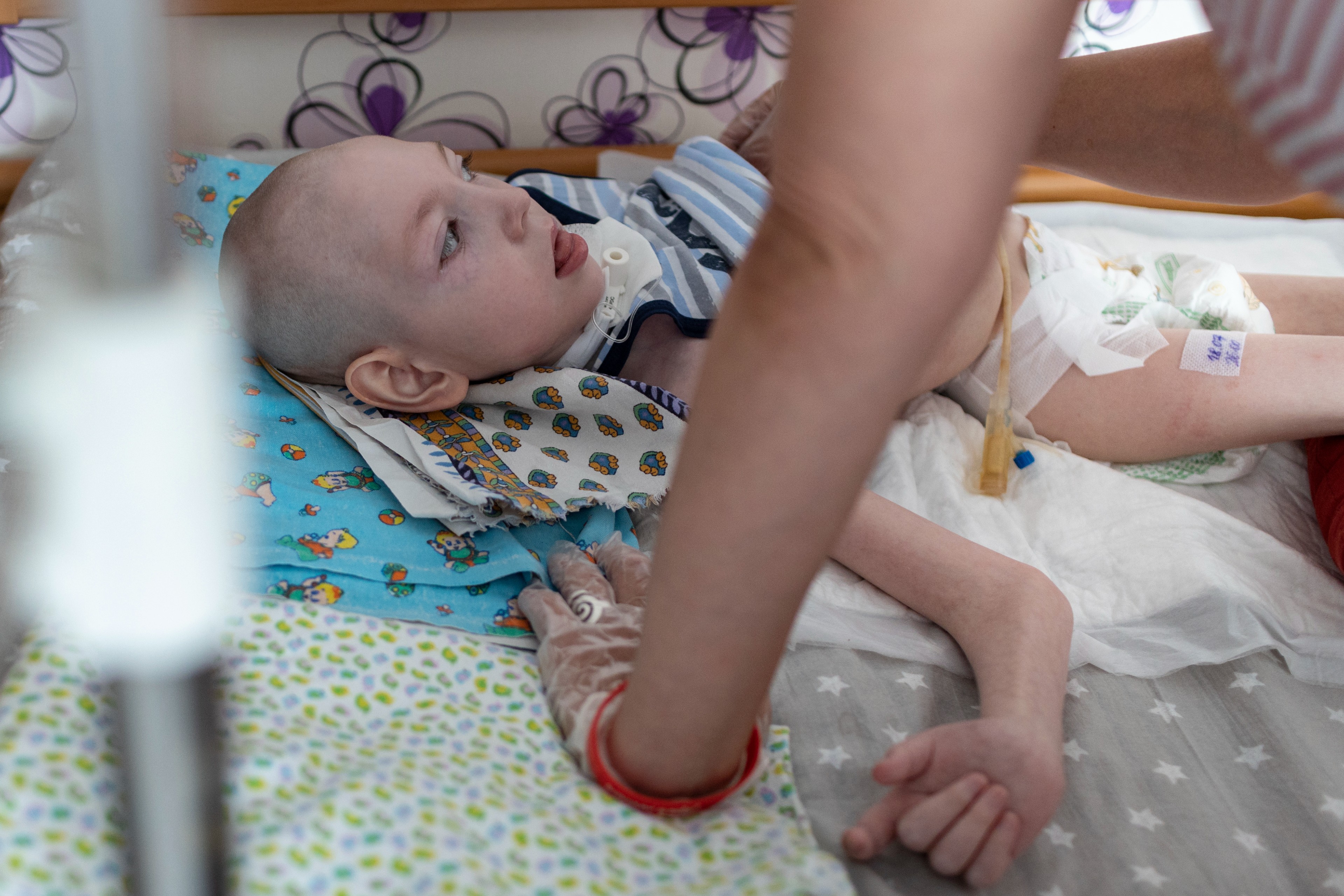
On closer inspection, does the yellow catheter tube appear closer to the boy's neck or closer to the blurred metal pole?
the boy's neck

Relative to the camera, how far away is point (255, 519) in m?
0.94

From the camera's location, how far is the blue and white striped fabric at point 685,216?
1.20 meters

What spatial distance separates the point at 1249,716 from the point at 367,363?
955mm

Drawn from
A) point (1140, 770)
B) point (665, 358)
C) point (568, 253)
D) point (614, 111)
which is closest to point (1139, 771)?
point (1140, 770)

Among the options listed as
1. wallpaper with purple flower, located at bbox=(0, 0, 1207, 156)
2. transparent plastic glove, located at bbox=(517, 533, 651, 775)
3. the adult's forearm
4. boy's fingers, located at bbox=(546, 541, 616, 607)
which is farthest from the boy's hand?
wallpaper with purple flower, located at bbox=(0, 0, 1207, 156)

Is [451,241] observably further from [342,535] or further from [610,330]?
[342,535]

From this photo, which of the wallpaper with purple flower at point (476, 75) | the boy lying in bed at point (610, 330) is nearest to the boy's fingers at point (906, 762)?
the boy lying in bed at point (610, 330)

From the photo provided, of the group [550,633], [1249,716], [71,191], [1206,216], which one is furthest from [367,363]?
[1206,216]

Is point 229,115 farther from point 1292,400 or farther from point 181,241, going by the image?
point 1292,400

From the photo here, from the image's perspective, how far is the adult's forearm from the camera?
91cm

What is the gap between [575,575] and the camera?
0.94 meters

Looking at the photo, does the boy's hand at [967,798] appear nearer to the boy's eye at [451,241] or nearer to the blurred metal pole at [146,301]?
the blurred metal pole at [146,301]

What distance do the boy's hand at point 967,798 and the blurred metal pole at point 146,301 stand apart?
1.50ft

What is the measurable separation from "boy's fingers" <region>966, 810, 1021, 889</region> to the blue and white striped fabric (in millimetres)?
666
